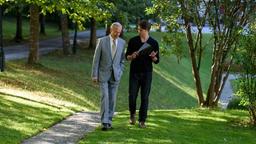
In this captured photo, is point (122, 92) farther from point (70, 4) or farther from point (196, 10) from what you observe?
point (70, 4)

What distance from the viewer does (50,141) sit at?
355 inches

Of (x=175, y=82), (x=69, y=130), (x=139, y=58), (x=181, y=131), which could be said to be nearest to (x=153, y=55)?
(x=139, y=58)

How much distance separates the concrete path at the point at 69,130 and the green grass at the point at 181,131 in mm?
300

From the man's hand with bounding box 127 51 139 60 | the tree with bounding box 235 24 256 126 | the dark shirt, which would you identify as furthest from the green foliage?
the man's hand with bounding box 127 51 139 60

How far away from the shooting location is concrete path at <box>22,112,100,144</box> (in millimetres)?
9109

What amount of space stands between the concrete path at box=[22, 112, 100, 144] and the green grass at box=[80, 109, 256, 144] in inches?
11.8

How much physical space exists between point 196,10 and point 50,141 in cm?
885

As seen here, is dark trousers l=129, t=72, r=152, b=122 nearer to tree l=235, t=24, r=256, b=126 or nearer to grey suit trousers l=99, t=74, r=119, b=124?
grey suit trousers l=99, t=74, r=119, b=124

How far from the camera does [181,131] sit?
10734mm

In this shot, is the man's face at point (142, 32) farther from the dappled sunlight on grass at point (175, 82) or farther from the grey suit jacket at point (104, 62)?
the dappled sunlight on grass at point (175, 82)

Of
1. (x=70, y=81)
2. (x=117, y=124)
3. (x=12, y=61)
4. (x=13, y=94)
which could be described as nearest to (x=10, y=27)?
(x=12, y=61)

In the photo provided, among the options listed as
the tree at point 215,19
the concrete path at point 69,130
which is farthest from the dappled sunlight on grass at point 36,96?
the tree at point 215,19

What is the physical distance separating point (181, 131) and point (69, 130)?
91.3 inches

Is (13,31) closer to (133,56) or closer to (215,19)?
(215,19)
